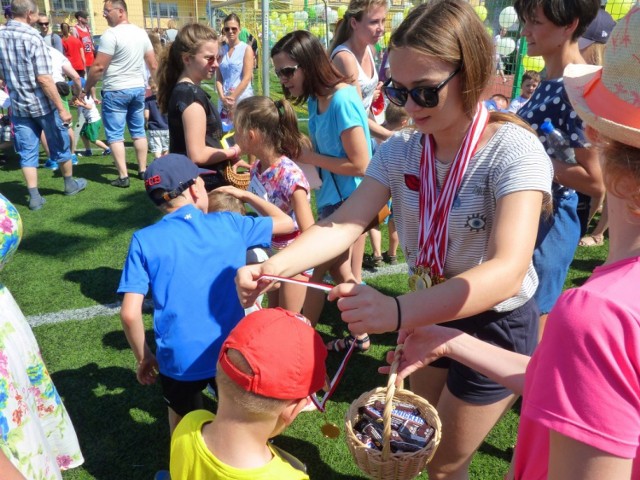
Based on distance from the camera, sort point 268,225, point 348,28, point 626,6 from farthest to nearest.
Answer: point 626,6 → point 348,28 → point 268,225

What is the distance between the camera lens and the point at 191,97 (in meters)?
3.78

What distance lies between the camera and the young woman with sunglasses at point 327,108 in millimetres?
3297

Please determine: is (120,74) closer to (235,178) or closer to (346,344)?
(235,178)

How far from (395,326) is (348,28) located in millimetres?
3686

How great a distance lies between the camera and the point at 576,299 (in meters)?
0.84

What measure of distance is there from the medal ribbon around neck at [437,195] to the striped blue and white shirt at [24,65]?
603 centimetres

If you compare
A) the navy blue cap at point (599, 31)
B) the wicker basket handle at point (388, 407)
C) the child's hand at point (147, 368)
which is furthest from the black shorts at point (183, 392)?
the navy blue cap at point (599, 31)

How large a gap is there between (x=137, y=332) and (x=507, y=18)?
27.4 feet

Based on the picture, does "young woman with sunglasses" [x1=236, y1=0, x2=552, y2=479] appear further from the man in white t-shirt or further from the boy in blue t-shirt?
the man in white t-shirt

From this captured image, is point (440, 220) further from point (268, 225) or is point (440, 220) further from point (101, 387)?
point (101, 387)

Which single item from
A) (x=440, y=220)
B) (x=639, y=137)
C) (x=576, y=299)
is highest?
(x=639, y=137)

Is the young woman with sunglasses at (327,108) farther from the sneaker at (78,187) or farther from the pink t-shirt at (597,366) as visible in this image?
the sneaker at (78,187)

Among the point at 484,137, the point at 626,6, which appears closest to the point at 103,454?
the point at 484,137

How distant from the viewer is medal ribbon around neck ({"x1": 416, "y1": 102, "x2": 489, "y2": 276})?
5.72 ft
